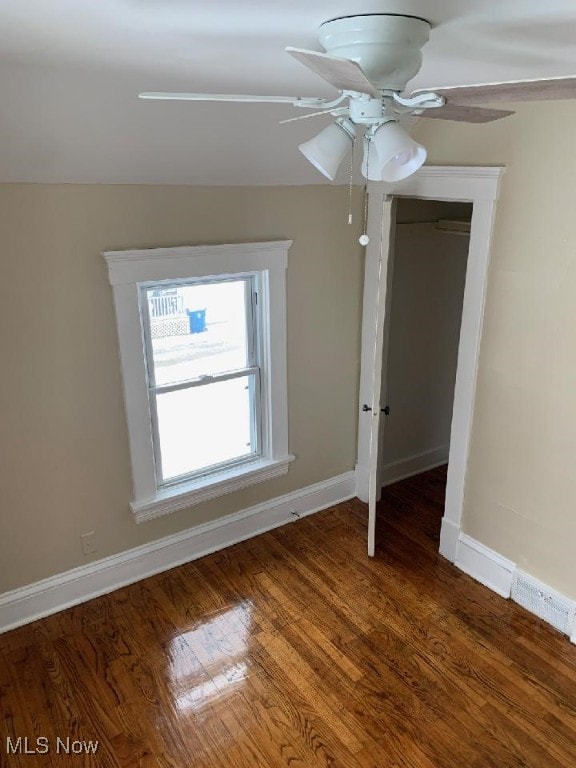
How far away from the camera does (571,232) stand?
8.33 ft

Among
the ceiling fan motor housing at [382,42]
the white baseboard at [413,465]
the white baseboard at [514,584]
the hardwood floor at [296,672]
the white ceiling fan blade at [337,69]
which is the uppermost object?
the ceiling fan motor housing at [382,42]

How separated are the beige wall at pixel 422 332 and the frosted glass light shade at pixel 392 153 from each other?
2.27 meters

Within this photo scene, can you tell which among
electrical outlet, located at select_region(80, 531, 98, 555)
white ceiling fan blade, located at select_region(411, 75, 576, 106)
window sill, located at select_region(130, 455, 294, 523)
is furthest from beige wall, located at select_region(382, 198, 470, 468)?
white ceiling fan blade, located at select_region(411, 75, 576, 106)

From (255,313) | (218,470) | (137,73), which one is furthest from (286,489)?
(137,73)

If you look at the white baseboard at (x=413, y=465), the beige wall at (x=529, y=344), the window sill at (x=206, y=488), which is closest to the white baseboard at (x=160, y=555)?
the window sill at (x=206, y=488)

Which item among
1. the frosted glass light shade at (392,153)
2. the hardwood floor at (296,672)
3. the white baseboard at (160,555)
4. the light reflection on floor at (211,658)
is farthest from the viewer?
the white baseboard at (160,555)

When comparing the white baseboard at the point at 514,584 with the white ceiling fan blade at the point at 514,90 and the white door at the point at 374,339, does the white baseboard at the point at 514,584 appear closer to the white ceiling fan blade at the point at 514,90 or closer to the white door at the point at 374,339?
the white door at the point at 374,339

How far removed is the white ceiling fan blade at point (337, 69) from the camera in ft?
3.31

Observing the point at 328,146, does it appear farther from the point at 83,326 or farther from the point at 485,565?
the point at 485,565

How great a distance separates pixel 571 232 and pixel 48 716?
3.15 metres

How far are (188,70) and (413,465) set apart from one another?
3.30m

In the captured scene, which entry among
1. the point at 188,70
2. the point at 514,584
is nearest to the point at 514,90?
the point at 188,70

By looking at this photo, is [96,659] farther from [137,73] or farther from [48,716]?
[137,73]

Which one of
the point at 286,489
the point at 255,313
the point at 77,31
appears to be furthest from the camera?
the point at 286,489
